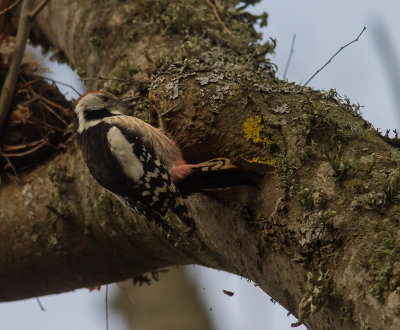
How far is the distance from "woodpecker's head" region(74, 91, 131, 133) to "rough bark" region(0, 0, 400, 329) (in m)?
0.13

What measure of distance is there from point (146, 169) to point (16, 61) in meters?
1.46

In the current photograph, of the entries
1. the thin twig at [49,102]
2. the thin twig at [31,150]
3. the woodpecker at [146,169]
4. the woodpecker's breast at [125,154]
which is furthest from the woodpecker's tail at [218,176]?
the thin twig at [49,102]

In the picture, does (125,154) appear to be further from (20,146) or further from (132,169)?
(20,146)

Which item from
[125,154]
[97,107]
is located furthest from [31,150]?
[125,154]

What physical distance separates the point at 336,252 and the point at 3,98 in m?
2.58

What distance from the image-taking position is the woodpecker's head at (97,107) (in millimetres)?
2939

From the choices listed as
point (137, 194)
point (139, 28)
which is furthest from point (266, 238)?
point (139, 28)

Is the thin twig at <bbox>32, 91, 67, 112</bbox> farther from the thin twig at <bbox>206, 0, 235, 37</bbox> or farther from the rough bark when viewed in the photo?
the thin twig at <bbox>206, 0, 235, 37</bbox>

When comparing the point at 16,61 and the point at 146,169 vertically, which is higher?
the point at 16,61

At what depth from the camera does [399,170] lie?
1.69 metres

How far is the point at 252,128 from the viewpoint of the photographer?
2.15 metres

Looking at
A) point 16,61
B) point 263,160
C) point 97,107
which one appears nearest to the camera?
point 263,160

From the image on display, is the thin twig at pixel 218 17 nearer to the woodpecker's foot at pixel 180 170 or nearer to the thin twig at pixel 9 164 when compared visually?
the woodpecker's foot at pixel 180 170

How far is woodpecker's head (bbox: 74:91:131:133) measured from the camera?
2939mm
